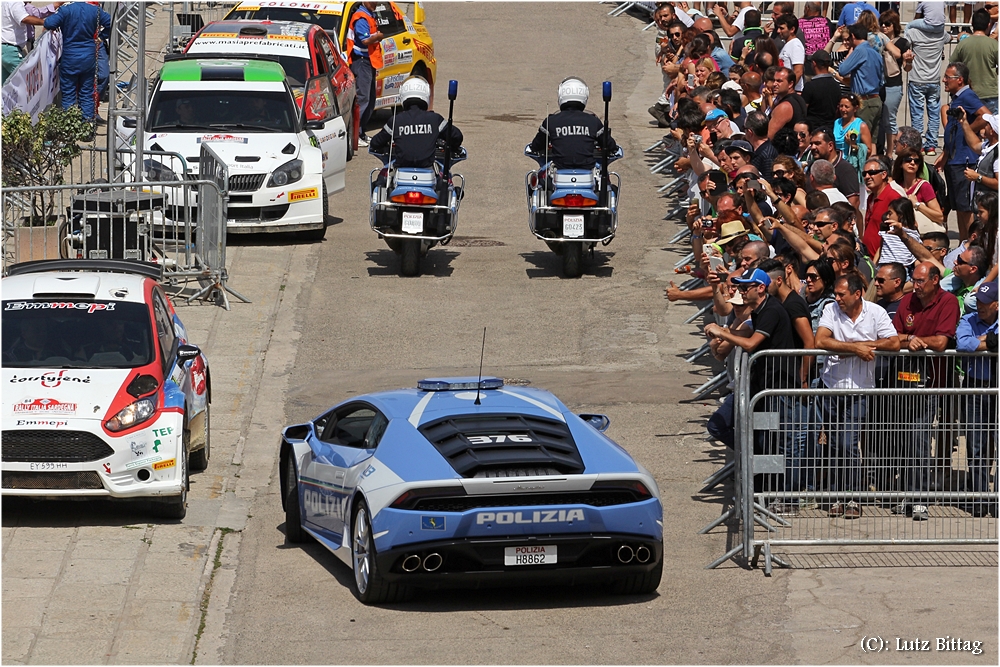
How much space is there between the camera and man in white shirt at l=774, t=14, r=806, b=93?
21.2 meters

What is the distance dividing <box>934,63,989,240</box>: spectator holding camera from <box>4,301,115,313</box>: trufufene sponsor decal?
9.24 m

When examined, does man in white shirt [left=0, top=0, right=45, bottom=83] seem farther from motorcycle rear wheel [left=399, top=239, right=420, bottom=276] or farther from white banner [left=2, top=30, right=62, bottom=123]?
motorcycle rear wheel [left=399, top=239, right=420, bottom=276]

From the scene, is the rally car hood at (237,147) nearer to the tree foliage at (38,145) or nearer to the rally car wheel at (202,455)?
the tree foliage at (38,145)

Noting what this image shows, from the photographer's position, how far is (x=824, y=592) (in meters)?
9.83

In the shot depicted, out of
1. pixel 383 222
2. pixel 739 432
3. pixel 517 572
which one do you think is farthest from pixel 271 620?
pixel 383 222

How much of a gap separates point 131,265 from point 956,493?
7154mm

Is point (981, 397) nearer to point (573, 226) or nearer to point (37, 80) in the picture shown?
point (573, 226)

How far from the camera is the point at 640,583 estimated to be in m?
9.70

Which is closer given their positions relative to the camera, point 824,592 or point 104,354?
point 824,592

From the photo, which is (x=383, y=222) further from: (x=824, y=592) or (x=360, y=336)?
(x=824, y=592)

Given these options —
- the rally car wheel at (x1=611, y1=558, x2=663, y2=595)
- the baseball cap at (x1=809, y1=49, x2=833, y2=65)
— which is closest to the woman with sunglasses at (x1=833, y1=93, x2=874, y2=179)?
the baseball cap at (x1=809, y1=49, x2=833, y2=65)

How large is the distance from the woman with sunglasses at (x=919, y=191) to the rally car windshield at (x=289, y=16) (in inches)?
526

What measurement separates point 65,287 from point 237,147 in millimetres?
8424

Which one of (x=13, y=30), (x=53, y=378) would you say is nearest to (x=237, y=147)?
(x=13, y=30)
